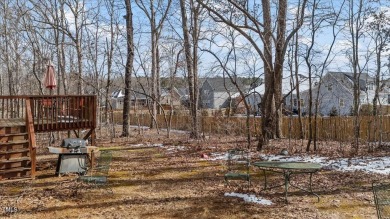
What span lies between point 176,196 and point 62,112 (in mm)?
5138

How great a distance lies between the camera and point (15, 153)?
785cm

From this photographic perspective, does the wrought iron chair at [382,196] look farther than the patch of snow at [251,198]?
No

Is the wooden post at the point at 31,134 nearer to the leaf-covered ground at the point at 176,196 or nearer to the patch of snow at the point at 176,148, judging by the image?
→ the leaf-covered ground at the point at 176,196

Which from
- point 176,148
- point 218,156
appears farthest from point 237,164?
point 176,148

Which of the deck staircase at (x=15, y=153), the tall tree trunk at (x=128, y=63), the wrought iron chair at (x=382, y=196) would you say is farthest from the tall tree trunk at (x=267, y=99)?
the tall tree trunk at (x=128, y=63)

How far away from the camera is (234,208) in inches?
204

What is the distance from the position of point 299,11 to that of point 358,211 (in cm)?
715

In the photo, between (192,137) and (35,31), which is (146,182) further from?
(35,31)

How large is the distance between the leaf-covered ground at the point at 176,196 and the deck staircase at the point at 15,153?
39 cm

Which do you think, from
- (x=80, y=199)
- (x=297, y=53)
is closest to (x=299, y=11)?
(x=297, y=53)

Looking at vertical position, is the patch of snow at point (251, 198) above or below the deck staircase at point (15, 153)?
below

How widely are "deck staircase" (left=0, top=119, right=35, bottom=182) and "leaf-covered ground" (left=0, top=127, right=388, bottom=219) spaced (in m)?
0.39

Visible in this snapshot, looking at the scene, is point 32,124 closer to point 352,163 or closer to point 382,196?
point 382,196

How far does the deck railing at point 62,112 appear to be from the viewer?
8.74 meters
